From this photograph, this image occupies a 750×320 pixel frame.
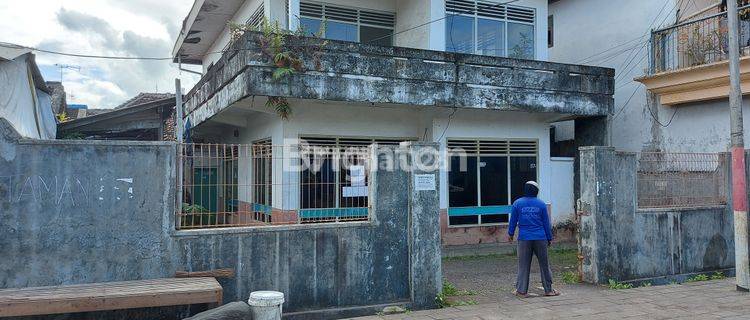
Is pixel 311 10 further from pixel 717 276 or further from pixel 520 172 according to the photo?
pixel 717 276

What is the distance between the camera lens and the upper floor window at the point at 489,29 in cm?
1286

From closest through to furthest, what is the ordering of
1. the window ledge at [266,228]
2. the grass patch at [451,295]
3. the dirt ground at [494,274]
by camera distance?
the window ledge at [266,228]
the grass patch at [451,295]
the dirt ground at [494,274]

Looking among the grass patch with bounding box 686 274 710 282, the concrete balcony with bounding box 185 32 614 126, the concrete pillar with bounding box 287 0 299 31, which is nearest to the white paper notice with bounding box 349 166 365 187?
the concrete balcony with bounding box 185 32 614 126

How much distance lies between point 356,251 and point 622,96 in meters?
10.4

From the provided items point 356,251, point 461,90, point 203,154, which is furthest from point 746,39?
point 203,154

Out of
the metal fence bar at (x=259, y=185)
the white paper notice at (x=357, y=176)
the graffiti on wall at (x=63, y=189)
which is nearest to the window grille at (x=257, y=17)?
the metal fence bar at (x=259, y=185)

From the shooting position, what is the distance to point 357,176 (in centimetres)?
746

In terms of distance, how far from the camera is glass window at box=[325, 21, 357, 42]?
41.6 feet

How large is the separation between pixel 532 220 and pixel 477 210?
4595 millimetres

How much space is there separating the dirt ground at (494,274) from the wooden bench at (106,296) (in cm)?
358

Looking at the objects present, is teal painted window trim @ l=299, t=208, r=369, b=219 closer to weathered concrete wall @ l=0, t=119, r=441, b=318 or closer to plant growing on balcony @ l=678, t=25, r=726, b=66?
weathered concrete wall @ l=0, t=119, r=441, b=318

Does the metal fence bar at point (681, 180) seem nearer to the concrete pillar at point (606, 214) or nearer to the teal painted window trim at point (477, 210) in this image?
the concrete pillar at point (606, 214)

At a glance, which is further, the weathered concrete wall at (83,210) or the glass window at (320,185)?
the glass window at (320,185)

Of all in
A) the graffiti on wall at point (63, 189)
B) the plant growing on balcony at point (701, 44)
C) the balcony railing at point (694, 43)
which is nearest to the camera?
the graffiti on wall at point (63, 189)
